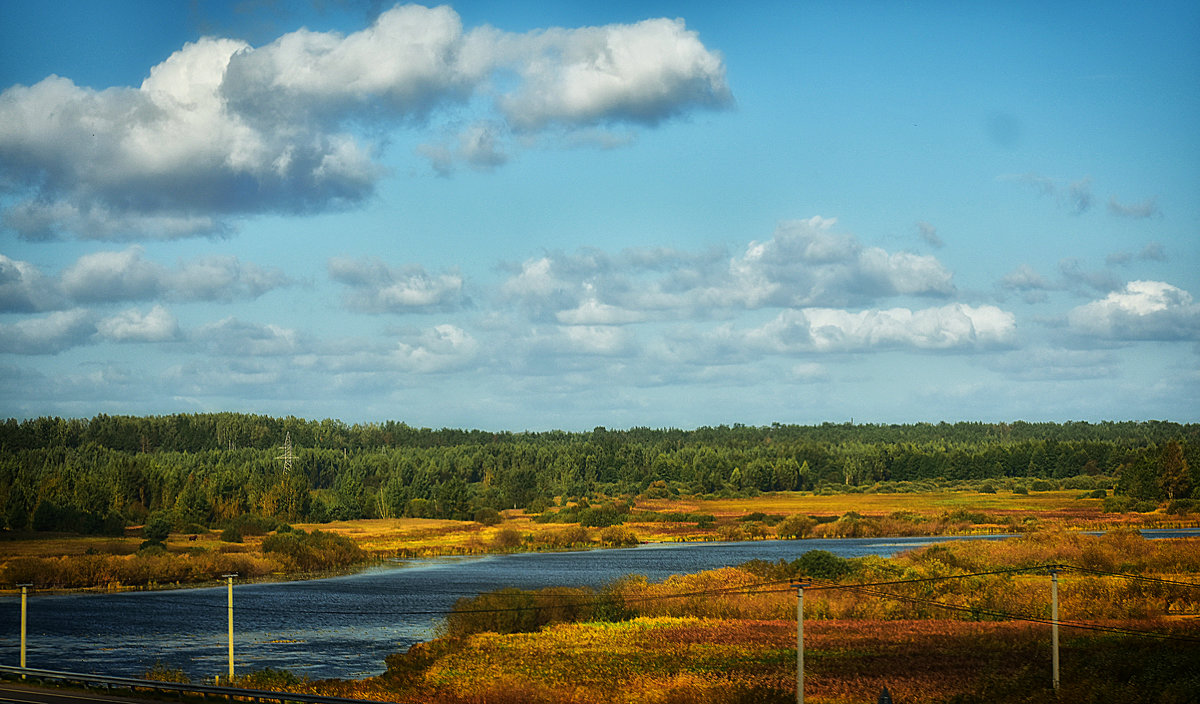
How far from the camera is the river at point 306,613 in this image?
193 feet

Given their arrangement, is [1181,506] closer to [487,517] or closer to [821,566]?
[821,566]

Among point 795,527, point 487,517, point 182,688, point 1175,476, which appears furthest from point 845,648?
point 487,517

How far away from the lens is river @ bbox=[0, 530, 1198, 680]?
58.8 meters

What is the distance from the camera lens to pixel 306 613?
7919 centimetres

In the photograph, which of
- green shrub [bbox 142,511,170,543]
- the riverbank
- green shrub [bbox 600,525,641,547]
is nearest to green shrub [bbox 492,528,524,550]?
the riverbank

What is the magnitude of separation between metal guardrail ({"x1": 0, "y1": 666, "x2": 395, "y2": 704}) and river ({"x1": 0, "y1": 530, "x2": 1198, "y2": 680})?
7.82 metres

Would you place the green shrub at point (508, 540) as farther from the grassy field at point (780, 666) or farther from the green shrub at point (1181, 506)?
the green shrub at point (1181, 506)

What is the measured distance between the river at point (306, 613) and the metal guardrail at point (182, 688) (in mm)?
7817

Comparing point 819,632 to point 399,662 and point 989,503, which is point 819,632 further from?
point 989,503

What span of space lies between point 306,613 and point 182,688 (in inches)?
1553

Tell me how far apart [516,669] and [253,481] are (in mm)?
150586

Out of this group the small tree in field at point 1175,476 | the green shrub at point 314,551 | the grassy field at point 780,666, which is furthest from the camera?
the small tree in field at point 1175,476

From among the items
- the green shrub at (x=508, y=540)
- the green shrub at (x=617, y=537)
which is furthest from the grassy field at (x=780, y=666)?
the green shrub at (x=617, y=537)

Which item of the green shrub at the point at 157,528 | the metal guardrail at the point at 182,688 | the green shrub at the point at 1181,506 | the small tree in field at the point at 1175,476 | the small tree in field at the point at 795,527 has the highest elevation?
the small tree in field at the point at 1175,476
